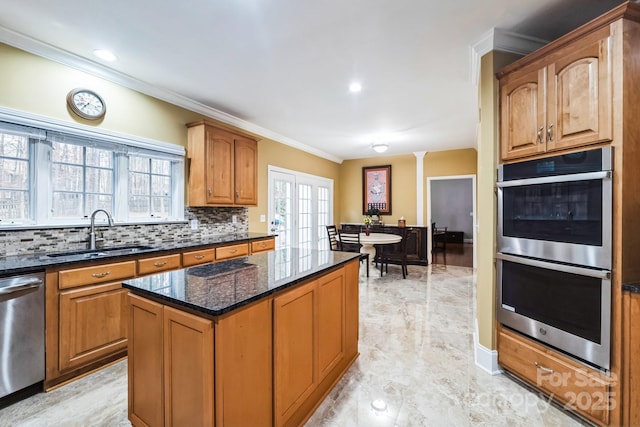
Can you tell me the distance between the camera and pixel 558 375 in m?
1.68

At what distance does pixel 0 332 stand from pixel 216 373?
169 cm

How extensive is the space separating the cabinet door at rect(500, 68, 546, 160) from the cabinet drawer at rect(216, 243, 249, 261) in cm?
282

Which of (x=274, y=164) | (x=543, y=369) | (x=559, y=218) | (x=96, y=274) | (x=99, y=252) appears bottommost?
(x=543, y=369)

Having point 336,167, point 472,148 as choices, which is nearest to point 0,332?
point 336,167

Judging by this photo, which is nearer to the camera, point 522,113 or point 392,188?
point 522,113

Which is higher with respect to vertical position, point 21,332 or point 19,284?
point 19,284

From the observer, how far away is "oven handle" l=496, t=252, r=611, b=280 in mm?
1492

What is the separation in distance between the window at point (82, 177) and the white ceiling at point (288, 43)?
2.15 ft

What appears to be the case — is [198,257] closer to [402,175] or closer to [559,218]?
[559,218]

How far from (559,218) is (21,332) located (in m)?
3.52

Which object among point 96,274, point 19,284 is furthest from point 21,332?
point 96,274

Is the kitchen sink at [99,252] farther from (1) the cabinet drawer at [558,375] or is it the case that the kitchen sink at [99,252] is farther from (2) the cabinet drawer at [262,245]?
(1) the cabinet drawer at [558,375]

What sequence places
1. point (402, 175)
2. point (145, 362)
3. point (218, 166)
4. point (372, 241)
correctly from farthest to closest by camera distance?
point (402, 175) → point (372, 241) → point (218, 166) → point (145, 362)

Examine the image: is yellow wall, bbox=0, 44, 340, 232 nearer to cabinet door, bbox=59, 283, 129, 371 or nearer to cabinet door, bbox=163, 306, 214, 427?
cabinet door, bbox=59, 283, 129, 371
